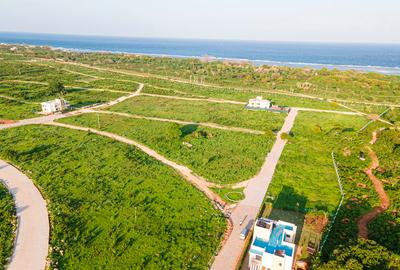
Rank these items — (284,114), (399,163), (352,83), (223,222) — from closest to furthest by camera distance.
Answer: (223,222) → (399,163) → (284,114) → (352,83)

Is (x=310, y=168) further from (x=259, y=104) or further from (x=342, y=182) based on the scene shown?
(x=259, y=104)

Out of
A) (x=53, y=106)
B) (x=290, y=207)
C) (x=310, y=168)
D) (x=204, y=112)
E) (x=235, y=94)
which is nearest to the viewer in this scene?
(x=290, y=207)

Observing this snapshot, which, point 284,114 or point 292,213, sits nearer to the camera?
point 292,213

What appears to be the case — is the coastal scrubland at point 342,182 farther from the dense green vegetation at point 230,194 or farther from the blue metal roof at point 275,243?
the dense green vegetation at point 230,194

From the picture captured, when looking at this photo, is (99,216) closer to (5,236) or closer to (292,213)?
(5,236)

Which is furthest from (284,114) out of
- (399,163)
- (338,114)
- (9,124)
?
(9,124)

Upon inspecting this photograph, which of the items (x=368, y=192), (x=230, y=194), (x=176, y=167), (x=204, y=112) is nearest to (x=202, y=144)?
(x=176, y=167)
